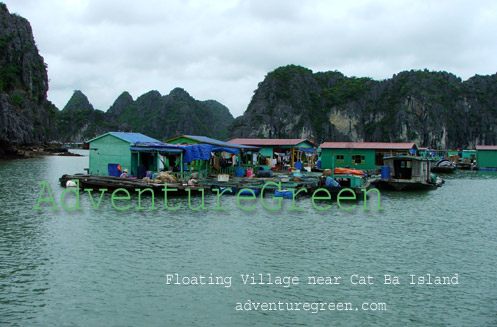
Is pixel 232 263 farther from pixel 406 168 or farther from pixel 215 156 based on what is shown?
pixel 406 168

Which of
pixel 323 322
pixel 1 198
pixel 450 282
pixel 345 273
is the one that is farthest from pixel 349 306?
pixel 1 198

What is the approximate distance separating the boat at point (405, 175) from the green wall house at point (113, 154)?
1872 centimetres

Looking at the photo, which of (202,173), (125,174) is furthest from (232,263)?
(202,173)

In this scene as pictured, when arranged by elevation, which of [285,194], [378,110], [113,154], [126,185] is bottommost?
[285,194]

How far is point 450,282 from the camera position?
11.9 m

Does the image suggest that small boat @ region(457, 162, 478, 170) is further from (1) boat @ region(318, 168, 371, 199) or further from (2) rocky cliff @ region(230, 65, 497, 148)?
(2) rocky cliff @ region(230, 65, 497, 148)

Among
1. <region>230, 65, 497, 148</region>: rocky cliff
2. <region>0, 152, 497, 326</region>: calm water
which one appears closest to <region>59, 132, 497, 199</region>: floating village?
<region>0, 152, 497, 326</region>: calm water

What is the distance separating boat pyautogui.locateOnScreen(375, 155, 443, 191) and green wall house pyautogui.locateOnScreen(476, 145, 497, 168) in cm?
3970

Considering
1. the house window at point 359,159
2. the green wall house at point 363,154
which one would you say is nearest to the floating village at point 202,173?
the green wall house at point 363,154

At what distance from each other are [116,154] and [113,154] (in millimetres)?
270

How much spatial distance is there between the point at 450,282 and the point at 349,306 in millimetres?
3728

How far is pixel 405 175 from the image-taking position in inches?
1390

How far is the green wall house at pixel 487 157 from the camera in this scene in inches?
2682

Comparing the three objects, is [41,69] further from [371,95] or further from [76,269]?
[76,269]
